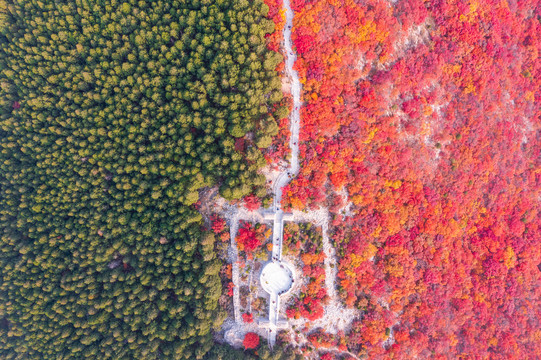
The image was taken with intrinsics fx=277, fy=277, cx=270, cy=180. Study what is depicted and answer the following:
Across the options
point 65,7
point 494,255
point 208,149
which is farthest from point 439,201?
point 65,7

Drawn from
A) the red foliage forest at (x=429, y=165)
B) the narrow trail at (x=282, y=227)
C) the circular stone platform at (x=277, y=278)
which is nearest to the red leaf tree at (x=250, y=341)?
the narrow trail at (x=282, y=227)

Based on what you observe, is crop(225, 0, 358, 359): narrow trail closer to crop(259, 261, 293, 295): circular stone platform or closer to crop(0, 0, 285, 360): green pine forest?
crop(259, 261, 293, 295): circular stone platform

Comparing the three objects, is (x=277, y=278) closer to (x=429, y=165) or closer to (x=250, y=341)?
(x=250, y=341)

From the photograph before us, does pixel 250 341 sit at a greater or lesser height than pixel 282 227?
lesser

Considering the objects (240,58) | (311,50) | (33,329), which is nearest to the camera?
(240,58)

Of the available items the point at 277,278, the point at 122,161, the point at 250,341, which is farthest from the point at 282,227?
A: the point at 122,161

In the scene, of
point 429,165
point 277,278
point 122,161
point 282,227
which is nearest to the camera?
point 122,161

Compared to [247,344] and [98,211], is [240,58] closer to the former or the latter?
[98,211]
